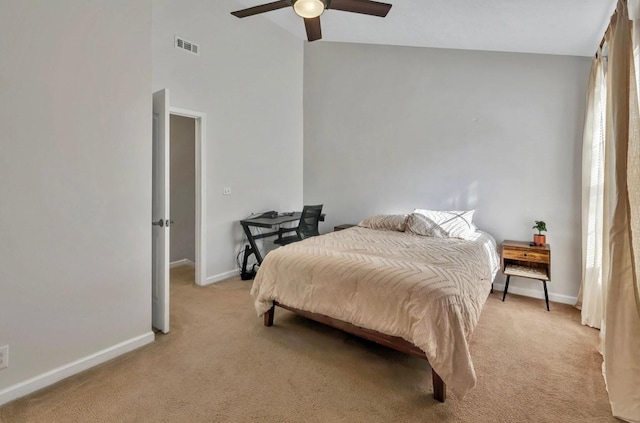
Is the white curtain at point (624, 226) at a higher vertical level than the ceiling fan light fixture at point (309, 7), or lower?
lower

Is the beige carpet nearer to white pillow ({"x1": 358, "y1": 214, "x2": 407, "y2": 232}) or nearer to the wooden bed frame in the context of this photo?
the wooden bed frame

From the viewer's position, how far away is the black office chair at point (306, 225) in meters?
3.93

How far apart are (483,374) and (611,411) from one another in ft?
2.01

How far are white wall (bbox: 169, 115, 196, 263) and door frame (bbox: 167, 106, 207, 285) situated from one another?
2.64ft

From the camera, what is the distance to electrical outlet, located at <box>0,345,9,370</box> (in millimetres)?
1691

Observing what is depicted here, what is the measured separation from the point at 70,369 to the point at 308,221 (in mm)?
2669

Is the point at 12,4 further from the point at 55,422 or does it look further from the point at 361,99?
the point at 361,99

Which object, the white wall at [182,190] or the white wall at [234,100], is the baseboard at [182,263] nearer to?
the white wall at [182,190]

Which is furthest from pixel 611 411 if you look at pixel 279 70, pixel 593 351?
pixel 279 70

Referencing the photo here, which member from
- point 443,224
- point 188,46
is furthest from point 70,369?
point 443,224

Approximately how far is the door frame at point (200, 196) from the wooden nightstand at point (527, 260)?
332cm

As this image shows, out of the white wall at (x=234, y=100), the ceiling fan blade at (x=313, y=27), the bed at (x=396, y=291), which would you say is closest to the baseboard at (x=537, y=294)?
the bed at (x=396, y=291)

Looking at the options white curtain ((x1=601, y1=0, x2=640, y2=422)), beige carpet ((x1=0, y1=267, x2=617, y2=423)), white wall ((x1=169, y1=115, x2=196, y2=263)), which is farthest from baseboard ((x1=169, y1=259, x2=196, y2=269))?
white curtain ((x1=601, y1=0, x2=640, y2=422))

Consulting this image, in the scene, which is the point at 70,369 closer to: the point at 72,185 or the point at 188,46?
the point at 72,185
